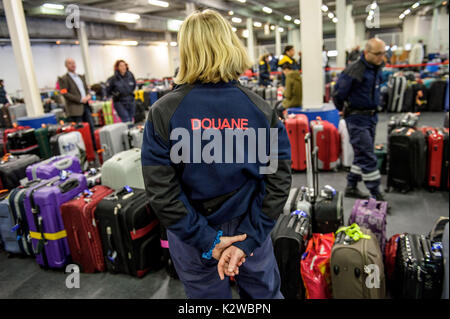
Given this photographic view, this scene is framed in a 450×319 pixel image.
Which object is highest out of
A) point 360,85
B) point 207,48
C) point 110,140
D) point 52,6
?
point 52,6

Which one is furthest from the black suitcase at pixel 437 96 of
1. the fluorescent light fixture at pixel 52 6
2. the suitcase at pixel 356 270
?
the fluorescent light fixture at pixel 52 6

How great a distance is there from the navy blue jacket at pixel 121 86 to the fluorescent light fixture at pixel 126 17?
375 inches

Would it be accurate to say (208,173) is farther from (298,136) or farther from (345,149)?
(345,149)

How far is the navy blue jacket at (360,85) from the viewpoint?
3.47 meters

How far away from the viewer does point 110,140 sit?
5254mm

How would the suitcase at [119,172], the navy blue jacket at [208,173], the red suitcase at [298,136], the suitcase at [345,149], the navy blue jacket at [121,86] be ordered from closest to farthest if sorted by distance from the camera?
the navy blue jacket at [208,173], the suitcase at [119,172], the suitcase at [345,149], the red suitcase at [298,136], the navy blue jacket at [121,86]

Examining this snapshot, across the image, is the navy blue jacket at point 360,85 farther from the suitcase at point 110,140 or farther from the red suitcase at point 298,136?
the suitcase at point 110,140

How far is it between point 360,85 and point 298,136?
1.48 meters

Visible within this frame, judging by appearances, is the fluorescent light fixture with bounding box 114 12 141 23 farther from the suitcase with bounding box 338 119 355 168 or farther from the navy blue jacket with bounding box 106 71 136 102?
the suitcase with bounding box 338 119 355 168

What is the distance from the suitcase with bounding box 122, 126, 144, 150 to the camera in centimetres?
523

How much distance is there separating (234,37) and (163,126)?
0.44 m

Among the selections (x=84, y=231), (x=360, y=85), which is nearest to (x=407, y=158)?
(x=360, y=85)

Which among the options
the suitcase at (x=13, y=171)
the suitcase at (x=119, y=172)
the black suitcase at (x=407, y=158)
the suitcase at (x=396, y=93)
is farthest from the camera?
the suitcase at (x=396, y=93)
